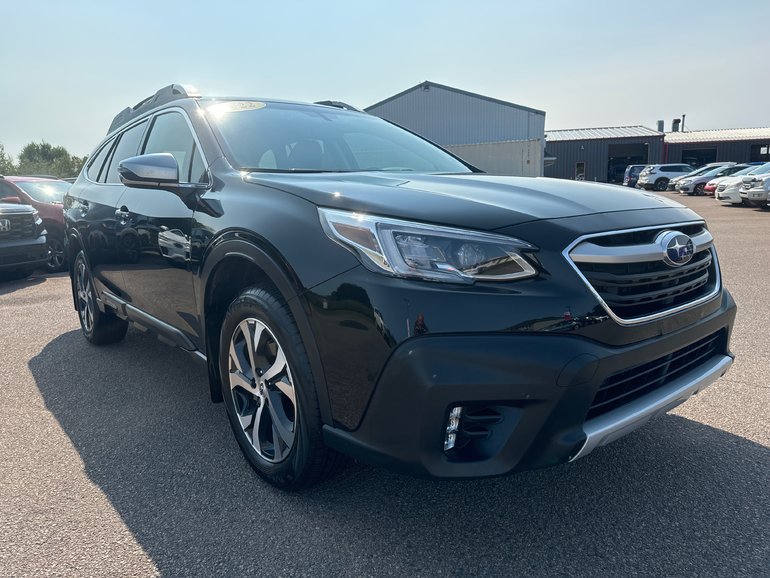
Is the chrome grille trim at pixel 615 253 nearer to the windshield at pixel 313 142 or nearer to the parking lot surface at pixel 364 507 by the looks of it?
the parking lot surface at pixel 364 507

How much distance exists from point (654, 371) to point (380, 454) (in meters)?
1.03

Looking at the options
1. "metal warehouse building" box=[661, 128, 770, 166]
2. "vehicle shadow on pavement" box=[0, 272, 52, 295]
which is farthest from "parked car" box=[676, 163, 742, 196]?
"vehicle shadow on pavement" box=[0, 272, 52, 295]

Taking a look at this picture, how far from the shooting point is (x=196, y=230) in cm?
271

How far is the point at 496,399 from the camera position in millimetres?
1752

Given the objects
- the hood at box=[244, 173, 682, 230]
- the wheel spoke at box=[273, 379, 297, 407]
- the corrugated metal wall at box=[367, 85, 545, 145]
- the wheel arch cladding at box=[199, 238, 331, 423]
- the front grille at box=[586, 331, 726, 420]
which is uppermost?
the corrugated metal wall at box=[367, 85, 545, 145]

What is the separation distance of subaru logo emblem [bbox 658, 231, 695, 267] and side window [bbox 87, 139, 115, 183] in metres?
4.04

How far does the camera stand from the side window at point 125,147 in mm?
3944

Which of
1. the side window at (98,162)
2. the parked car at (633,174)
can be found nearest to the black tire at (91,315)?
the side window at (98,162)

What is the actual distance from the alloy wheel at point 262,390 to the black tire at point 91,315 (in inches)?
89.7

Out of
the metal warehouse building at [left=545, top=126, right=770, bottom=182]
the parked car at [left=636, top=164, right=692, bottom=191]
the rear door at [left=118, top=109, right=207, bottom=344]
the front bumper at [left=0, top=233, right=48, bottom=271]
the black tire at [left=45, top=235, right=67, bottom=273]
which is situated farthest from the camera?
the metal warehouse building at [left=545, top=126, right=770, bottom=182]

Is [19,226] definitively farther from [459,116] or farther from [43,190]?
[459,116]

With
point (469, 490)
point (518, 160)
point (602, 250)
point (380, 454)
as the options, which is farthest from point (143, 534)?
point (518, 160)

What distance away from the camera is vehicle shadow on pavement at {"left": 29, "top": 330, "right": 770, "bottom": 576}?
199cm

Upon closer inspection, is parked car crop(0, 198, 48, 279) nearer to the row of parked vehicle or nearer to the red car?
the red car
